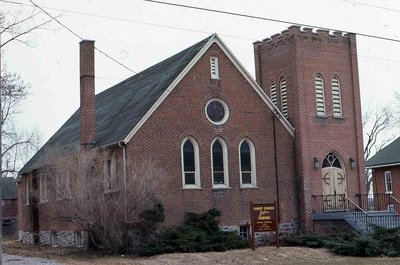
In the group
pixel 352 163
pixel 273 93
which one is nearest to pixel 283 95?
pixel 273 93

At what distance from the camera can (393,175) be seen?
4066 centimetres

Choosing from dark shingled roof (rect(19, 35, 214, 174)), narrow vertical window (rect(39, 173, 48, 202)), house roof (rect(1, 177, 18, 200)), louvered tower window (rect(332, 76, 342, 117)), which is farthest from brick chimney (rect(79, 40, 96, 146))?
house roof (rect(1, 177, 18, 200))

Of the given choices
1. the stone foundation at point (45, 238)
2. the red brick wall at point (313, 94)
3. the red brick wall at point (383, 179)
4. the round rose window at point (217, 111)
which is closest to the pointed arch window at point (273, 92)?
the red brick wall at point (313, 94)

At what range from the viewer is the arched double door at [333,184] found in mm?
31891

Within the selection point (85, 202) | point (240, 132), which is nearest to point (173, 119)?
point (240, 132)

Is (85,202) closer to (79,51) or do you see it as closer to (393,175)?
(79,51)

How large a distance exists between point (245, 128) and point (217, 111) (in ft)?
5.25

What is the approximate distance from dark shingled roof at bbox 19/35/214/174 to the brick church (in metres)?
0.11

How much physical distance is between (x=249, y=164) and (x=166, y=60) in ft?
25.4

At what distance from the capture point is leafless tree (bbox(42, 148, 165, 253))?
25203 mm

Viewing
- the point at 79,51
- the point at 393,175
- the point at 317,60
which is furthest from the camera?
the point at 393,175

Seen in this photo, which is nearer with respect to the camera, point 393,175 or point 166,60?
point 166,60

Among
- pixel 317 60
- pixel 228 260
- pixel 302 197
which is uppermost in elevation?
pixel 317 60

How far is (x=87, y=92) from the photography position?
2967cm
